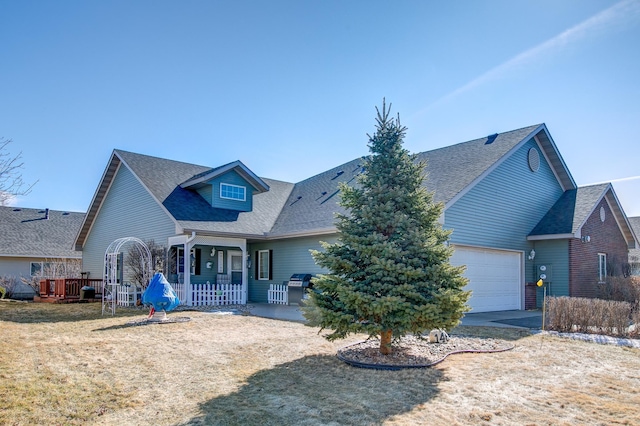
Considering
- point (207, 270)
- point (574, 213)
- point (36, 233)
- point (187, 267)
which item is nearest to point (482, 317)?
point (574, 213)

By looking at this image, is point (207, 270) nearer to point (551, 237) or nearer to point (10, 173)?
point (10, 173)

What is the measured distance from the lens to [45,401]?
17.4 feet

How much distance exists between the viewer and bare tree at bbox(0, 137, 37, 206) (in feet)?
39.7

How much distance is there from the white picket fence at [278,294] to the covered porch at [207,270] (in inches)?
39.7

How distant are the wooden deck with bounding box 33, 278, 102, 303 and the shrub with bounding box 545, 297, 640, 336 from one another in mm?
17558

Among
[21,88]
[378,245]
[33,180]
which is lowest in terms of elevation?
[378,245]

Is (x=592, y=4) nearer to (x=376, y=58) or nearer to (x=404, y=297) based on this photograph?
(x=376, y=58)

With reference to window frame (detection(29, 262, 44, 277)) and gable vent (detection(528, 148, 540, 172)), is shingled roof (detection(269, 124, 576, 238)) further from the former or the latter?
window frame (detection(29, 262, 44, 277))

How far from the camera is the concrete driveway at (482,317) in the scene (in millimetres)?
12420

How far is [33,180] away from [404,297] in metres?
10.8

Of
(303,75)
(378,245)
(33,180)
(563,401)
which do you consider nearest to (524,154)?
(303,75)

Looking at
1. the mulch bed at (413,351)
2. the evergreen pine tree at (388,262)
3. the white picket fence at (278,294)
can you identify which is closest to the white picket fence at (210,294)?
→ the white picket fence at (278,294)

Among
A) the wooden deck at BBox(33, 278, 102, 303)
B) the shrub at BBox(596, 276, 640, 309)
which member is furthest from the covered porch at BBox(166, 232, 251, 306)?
the shrub at BBox(596, 276, 640, 309)

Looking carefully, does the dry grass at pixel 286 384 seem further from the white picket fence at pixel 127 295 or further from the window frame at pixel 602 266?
the window frame at pixel 602 266
